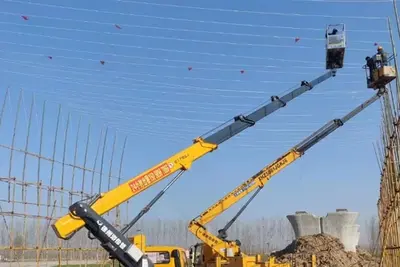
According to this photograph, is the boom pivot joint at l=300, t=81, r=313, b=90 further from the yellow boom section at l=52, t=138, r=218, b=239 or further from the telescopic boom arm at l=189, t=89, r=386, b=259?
the yellow boom section at l=52, t=138, r=218, b=239

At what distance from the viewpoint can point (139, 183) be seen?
43.0 ft

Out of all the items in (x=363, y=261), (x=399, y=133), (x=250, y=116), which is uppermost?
(x=250, y=116)

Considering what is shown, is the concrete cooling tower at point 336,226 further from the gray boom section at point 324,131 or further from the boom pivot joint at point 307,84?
the boom pivot joint at point 307,84

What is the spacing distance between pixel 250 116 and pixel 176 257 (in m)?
5.46

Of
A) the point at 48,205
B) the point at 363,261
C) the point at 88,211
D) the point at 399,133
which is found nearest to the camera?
the point at 88,211

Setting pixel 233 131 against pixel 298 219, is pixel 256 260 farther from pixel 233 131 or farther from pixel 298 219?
pixel 298 219

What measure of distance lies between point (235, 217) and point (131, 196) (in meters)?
9.76

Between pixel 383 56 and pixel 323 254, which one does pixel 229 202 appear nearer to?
pixel 383 56

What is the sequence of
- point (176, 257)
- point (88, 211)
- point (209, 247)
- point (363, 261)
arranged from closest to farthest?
point (88, 211), point (176, 257), point (209, 247), point (363, 261)

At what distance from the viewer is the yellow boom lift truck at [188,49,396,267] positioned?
1923cm

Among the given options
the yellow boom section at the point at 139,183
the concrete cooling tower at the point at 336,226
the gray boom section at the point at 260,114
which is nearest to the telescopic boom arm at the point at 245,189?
the gray boom section at the point at 260,114

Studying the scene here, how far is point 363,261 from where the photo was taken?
3212cm

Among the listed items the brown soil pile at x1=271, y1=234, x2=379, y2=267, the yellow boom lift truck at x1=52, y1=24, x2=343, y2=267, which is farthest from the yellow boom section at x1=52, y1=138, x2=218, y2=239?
the brown soil pile at x1=271, y1=234, x2=379, y2=267

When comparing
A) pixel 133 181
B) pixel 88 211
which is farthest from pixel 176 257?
pixel 88 211
